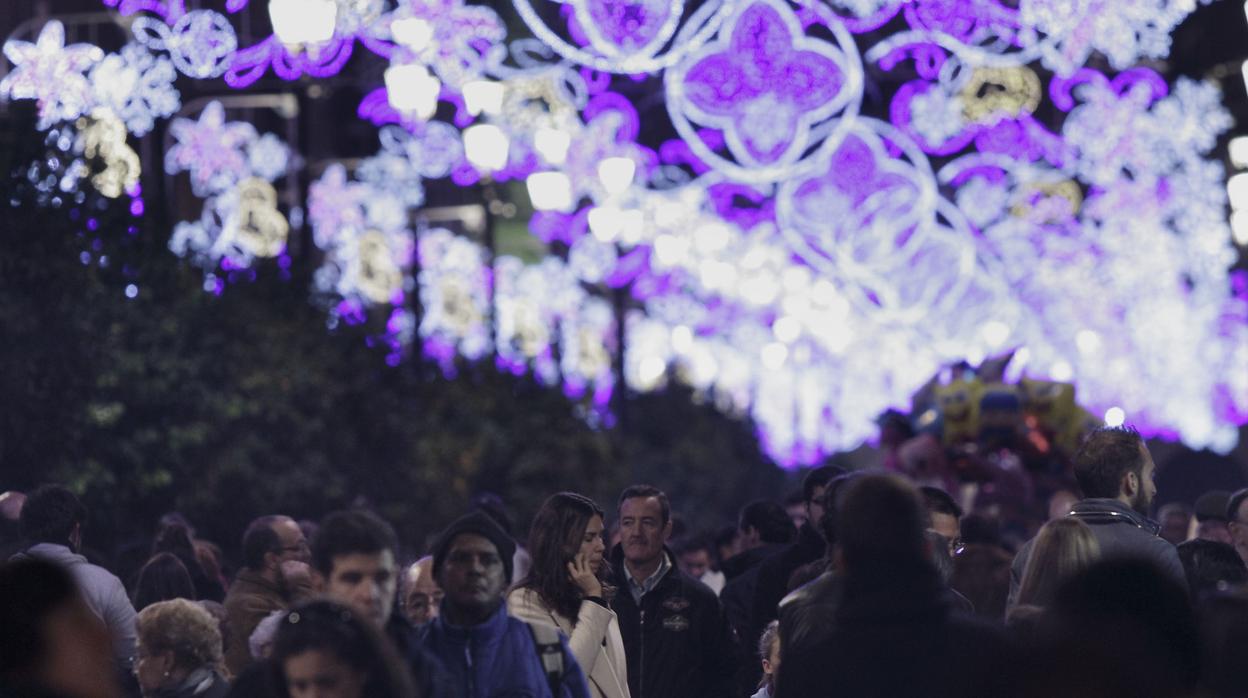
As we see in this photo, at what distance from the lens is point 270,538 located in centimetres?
1015

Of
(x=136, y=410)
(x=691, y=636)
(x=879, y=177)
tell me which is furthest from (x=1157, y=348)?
(x=691, y=636)

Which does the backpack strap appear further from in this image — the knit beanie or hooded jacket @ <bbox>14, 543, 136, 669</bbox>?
hooded jacket @ <bbox>14, 543, 136, 669</bbox>

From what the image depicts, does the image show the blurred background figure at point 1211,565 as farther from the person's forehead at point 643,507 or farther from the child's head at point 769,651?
the person's forehead at point 643,507

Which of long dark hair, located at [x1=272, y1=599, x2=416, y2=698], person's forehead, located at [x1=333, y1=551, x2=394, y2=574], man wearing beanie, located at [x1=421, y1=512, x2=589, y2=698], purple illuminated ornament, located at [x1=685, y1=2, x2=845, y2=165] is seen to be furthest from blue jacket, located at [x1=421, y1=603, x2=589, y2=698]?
purple illuminated ornament, located at [x1=685, y1=2, x2=845, y2=165]

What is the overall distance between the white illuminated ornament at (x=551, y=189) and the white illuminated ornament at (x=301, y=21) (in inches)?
330

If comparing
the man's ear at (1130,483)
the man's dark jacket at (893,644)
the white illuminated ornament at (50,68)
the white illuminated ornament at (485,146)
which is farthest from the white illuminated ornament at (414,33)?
the man's dark jacket at (893,644)

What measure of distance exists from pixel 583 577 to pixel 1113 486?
201cm

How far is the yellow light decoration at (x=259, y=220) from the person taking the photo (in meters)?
27.6

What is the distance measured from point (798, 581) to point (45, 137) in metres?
9.09

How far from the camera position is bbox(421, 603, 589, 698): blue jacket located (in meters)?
7.11

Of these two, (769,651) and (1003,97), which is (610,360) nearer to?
(1003,97)

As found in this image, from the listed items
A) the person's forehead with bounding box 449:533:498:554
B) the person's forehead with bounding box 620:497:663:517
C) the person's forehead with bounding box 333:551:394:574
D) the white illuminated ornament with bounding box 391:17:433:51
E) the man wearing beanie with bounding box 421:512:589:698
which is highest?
the white illuminated ornament with bounding box 391:17:433:51

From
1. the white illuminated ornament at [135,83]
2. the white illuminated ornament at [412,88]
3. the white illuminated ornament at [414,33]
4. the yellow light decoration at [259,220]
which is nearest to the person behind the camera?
the white illuminated ornament at [135,83]

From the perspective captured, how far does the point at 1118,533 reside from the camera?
8656 mm
